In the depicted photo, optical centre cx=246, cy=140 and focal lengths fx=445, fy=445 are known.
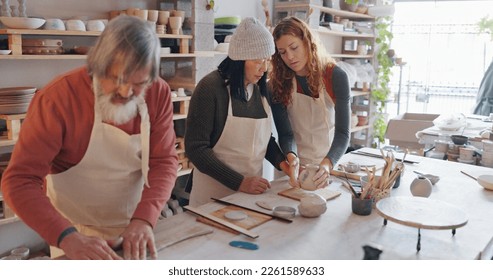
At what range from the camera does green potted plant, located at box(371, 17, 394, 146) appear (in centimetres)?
558

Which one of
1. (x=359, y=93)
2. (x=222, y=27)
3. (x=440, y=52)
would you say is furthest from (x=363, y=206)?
(x=440, y=52)

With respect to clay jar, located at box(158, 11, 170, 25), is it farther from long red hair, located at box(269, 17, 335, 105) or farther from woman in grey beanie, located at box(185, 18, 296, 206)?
woman in grey beanie, located at box(185, 18, 296, 206)

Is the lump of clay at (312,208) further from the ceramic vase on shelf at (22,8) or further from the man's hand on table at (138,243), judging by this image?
the ceramic vase on shelf at (22,8)

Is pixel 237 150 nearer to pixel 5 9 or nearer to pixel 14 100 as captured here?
pixel 14 100

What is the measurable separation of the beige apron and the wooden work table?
17 cm

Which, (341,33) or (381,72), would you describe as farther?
(381,72)

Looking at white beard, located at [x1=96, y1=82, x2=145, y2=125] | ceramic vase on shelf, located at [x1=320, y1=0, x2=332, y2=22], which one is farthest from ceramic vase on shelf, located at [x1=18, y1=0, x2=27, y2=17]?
ceramic vase on shelf, located at [x1=320, y1=0, x2=332, y2=22]

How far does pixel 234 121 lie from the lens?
2004mm

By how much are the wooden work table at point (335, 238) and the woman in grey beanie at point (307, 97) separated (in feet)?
1.59

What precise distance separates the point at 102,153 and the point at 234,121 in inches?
27.5

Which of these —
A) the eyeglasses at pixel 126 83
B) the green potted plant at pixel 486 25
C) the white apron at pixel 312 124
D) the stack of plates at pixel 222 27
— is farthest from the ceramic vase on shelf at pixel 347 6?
the eyeglasses at pixel 126 83
